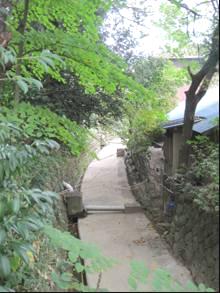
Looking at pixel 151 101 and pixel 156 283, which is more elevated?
pixel 151 101

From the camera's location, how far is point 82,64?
3.70 metres

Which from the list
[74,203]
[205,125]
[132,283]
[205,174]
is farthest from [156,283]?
[74,203]

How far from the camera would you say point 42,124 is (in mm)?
3779

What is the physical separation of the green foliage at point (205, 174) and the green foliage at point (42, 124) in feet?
6.04

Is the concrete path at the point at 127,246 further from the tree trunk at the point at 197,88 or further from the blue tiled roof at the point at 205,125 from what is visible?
the blue tiled roof at the point at 205,125

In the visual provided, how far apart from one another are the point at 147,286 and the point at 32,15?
365 cm

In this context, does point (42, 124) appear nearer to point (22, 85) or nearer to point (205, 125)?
point (22, 85)

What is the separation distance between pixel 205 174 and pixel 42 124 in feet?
8.49

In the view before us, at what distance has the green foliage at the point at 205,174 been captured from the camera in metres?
1.41

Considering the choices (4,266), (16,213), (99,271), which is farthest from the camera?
(16,213)

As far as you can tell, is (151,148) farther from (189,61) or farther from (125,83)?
(189,61)

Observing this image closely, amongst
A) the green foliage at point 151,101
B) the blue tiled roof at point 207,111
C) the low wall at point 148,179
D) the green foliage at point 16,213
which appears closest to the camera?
the blue tiled roof at point 207,111

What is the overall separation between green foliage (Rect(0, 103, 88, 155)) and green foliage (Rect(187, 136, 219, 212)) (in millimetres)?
1842

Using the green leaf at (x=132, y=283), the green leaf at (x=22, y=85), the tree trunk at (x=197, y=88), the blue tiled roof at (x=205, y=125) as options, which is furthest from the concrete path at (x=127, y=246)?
the green leaf at (x=22, y=85)
